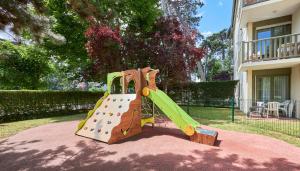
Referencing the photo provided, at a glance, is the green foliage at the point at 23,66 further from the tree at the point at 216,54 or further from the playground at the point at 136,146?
the tree at the point at 216,54

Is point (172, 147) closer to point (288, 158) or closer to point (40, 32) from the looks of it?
point (288, 158)

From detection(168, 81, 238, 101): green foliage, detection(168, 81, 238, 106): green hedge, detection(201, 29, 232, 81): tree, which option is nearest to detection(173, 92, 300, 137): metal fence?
detection(168, 81, 238, 106): green hedge

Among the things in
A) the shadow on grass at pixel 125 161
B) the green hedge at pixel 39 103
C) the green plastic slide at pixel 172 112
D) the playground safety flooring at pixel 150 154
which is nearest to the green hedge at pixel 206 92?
the green hedge at pixel 39 103

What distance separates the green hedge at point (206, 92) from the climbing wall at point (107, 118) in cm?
1209

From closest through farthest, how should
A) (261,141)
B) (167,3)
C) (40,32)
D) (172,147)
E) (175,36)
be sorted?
(40,32)
(172,147)
(261,141)
(175,36)
(167,3)

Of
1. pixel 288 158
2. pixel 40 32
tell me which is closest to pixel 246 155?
pixel 288 158

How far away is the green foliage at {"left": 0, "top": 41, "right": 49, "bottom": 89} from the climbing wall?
11.5m

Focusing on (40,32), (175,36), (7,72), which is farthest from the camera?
(7,72)

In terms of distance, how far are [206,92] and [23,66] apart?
55.9ft

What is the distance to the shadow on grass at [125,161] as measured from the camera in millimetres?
4277

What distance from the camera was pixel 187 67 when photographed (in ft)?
40.7

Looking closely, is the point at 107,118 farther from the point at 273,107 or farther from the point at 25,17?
the point at 273,107

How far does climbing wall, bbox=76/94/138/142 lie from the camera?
20.4 feet

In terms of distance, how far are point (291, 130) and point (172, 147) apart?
5538 millimetres
